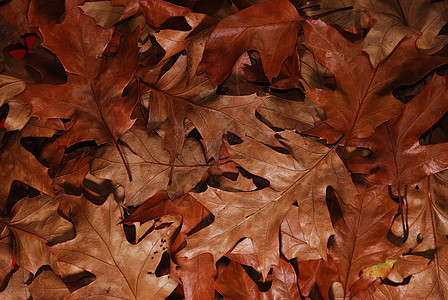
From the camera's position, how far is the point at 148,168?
0.93m

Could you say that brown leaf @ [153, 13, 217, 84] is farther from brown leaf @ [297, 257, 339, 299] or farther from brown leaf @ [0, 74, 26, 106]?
brown leaf @ [297, 257, 339, 299]

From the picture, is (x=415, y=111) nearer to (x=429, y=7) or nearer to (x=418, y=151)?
(x=418, y=151)

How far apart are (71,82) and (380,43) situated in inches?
26.5

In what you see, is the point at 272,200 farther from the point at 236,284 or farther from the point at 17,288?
the point at 17,288

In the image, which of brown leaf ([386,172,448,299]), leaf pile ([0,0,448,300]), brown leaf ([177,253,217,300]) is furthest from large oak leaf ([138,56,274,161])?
brown leaf ([386,172,448,299])

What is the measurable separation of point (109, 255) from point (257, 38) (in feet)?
1.92

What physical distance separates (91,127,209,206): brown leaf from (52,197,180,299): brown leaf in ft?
0.20

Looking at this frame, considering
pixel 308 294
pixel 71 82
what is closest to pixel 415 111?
pixel 308 294

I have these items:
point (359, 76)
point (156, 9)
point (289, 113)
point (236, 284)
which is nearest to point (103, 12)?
point (156, 9)

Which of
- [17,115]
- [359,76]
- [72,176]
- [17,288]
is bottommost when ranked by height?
[17,288]

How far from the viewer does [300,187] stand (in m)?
0.87

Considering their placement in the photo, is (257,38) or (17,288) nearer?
(257,38)

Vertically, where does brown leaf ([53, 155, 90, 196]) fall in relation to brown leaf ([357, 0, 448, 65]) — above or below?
below

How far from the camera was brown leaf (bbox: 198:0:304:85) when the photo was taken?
0.84 metres
